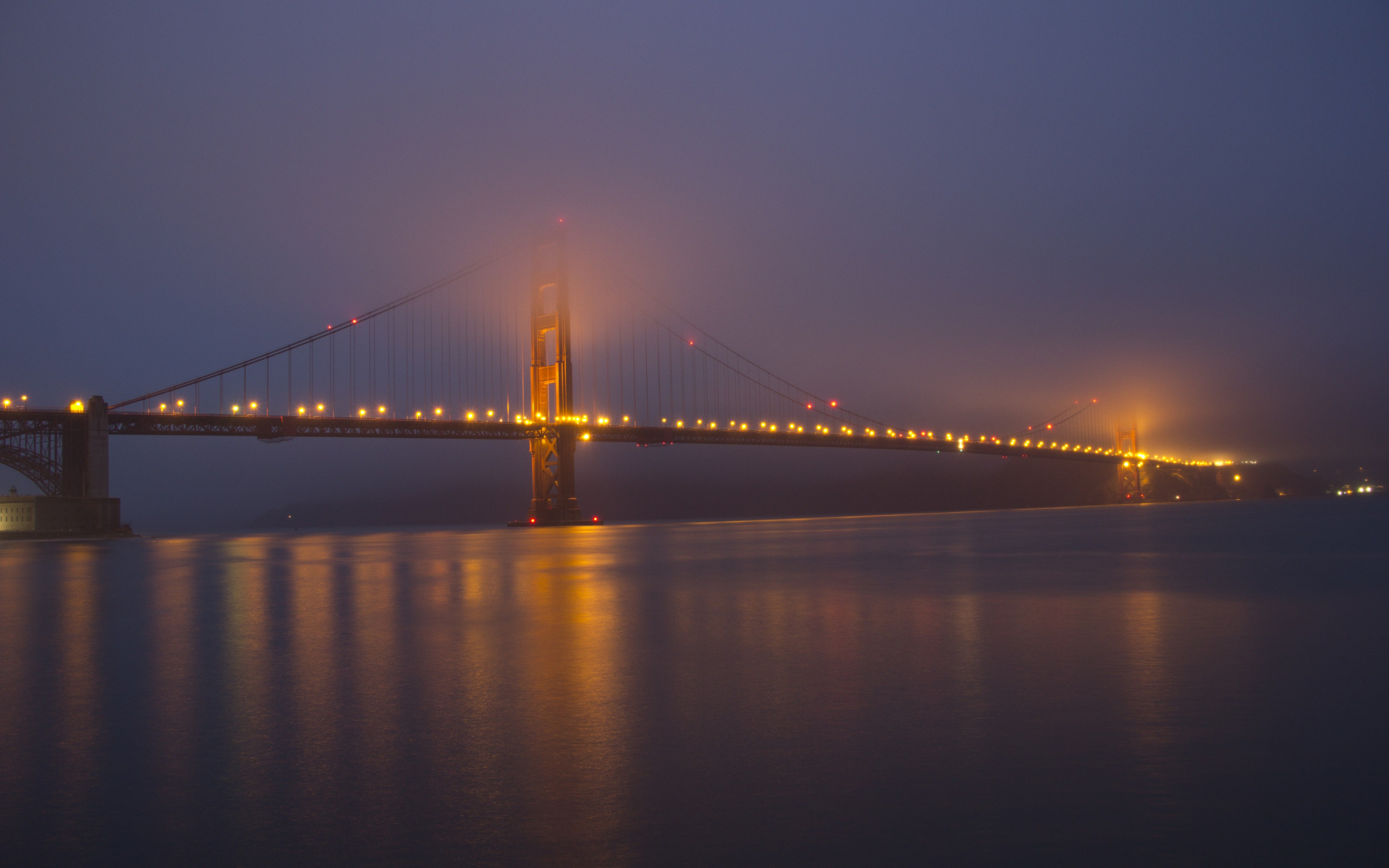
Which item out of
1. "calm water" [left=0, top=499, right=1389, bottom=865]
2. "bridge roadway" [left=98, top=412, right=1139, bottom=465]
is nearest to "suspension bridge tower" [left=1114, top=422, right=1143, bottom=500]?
"bridge roadway" [left=98, top=412, right=1139, bottom=465]

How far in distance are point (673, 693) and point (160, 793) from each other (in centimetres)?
263

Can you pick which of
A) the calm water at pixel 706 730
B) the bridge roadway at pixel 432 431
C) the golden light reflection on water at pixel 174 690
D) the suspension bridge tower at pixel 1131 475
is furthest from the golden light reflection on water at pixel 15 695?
the suspension bridge tower at pixel 1131 475

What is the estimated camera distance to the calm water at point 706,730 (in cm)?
309

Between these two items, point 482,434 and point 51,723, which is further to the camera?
point 482,434

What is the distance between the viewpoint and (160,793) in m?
3.61

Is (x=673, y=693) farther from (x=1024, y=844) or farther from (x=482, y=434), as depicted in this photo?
(x=482, y=434)

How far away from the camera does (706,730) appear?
445 centimetres

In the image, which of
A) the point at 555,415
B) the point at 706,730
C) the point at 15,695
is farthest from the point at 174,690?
the point at 555,415

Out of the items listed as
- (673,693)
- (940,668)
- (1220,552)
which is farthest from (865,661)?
(1220,552)

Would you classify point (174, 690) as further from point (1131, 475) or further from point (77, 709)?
point (1131, 475)

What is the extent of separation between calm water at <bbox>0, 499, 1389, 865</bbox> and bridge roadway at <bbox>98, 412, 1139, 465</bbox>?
42.3m

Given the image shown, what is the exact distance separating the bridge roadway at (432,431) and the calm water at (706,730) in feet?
139

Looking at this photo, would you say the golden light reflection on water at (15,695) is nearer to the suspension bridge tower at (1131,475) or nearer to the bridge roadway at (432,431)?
the bridge roadway at (432,431)

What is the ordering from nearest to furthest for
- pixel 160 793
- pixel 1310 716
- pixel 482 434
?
pixel 160 793 → pixel 1310 716 → pixel 482 434
